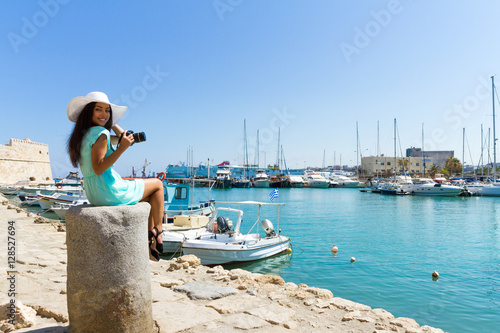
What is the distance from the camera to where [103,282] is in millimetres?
2615

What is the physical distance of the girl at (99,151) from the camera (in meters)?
2.77

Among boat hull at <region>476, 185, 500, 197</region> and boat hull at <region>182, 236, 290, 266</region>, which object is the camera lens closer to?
boat hull at <region>182, 236, 290, 266</region>

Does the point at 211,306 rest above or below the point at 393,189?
above

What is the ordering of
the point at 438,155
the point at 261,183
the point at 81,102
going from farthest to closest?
1. the point at 438,155
2. the point at 261,183
3. the point at 81,102

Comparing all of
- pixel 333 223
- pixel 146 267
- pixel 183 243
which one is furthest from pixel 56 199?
pixel 146 267

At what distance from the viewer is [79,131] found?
2.91m

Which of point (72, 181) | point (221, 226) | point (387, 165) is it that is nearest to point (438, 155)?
point (387, 165)

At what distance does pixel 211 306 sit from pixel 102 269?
215 centimetres

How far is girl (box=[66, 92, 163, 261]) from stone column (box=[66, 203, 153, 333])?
7.3 inches

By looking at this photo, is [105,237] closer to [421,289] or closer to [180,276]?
[180,276]

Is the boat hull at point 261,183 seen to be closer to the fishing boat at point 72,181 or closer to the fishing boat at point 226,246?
the fishing boat at point 72,181

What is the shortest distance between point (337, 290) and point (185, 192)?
12.7 m

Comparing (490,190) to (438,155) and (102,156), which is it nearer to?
(102,156)

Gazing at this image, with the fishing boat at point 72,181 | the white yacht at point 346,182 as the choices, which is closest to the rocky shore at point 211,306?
the fishing boat at point 72,181
